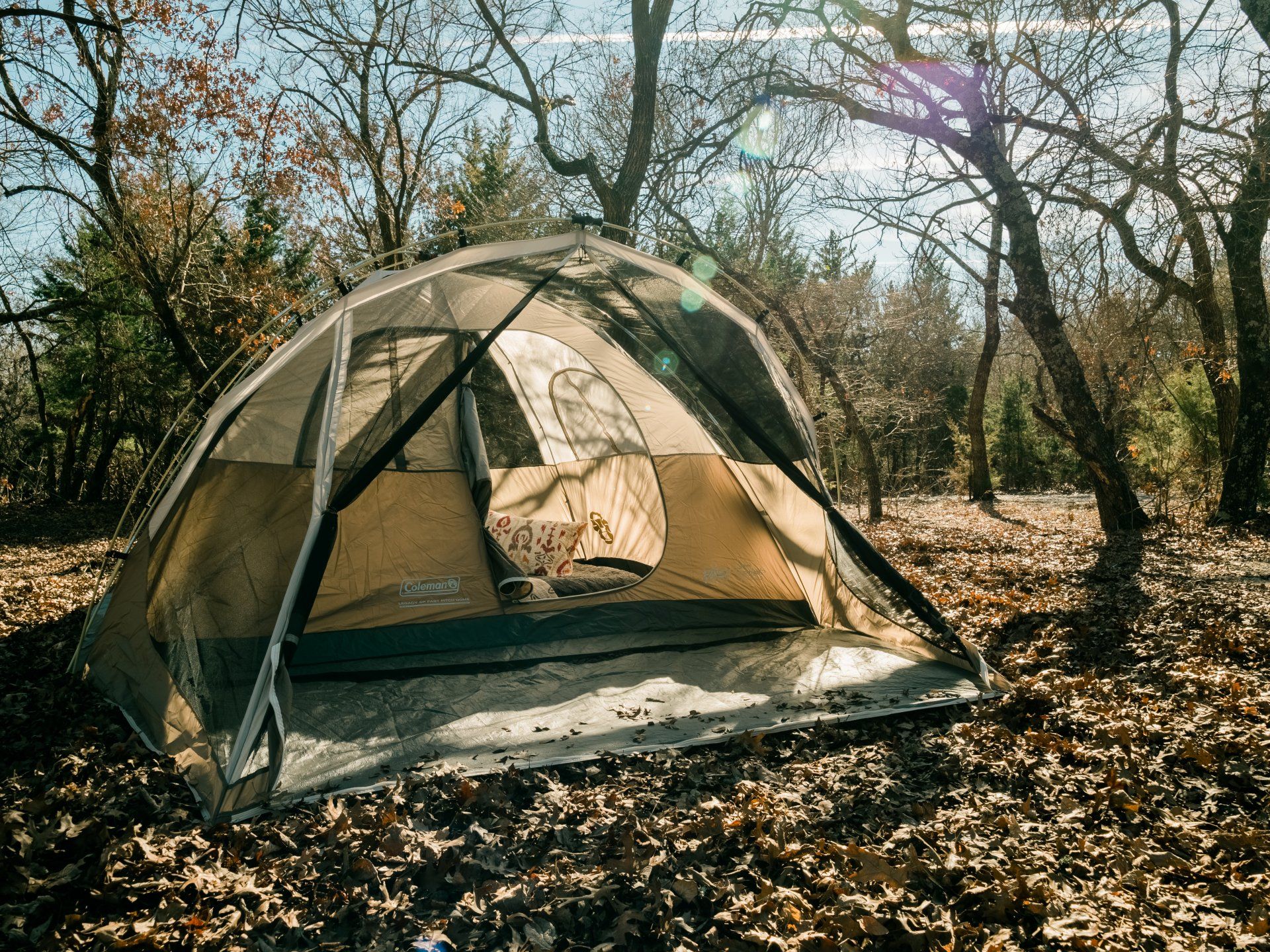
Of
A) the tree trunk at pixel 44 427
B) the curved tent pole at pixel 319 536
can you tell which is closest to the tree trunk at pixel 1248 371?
the curved tent pole at pixel 319 536

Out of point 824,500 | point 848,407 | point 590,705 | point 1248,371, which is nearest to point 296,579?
point 590,705

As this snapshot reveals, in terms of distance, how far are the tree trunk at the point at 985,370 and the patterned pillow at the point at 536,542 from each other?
34.0 ft

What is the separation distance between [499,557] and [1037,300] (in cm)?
561

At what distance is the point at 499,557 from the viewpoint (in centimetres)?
455

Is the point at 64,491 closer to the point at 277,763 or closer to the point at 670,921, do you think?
the point at 277,763

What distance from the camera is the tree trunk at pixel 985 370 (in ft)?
45.3

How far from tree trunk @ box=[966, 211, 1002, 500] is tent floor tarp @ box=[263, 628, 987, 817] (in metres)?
10.8

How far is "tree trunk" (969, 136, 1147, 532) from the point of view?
731 centimetres

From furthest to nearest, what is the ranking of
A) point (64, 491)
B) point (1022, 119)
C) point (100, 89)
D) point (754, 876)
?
point (64, 491)
point (100, 89)
point (1022, 119)
point (754, 876)

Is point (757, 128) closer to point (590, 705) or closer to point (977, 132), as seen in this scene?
point (977, 132)

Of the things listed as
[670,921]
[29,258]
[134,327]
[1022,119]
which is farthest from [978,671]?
[134,327]

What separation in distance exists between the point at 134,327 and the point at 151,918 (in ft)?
52.7

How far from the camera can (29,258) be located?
1034cm

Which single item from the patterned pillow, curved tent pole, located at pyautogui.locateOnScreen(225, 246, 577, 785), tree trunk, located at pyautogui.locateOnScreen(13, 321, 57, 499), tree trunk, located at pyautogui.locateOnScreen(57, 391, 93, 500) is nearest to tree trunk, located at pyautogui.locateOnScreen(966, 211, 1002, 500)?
the patterned pillow
